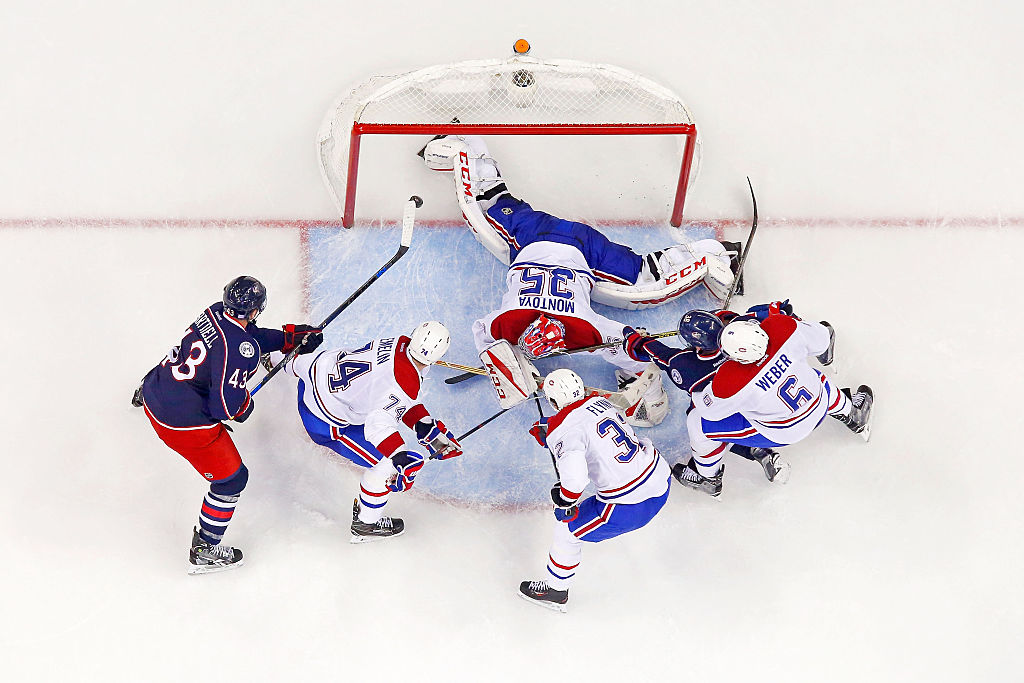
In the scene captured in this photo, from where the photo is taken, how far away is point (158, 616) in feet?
13.1

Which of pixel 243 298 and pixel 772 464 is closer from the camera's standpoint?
pixel 243 298

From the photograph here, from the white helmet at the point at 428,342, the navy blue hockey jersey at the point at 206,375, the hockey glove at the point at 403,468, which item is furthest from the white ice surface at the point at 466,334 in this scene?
the white helmet at the point at 428,342

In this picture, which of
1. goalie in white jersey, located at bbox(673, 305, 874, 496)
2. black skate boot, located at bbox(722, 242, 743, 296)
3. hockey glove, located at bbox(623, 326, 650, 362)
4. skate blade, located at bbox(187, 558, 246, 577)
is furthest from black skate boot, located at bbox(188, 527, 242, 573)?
black skate boot, located at bbox(722, 242, 743, 296)

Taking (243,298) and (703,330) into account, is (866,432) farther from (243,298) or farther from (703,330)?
(243,298)

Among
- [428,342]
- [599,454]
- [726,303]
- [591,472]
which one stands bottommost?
[591,472]

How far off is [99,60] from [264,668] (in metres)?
3.04

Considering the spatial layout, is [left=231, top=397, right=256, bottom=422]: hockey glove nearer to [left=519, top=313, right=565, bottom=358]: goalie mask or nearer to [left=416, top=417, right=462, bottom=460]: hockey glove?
[left=416, top=417, right=462, bottom=460]: hockey glove

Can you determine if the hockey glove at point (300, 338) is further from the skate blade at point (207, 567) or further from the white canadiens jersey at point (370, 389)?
the skate blade at point (207, 567)

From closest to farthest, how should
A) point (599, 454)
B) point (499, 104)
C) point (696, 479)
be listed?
point (599, 454)
point (696, 479)
point (499, 104)

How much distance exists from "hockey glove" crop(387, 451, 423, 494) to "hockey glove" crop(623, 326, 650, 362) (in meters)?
0.94

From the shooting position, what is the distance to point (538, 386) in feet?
13.9

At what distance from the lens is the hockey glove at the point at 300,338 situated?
3.97 m

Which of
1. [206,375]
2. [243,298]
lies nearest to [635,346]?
[243,298]

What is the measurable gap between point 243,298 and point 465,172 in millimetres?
1352
